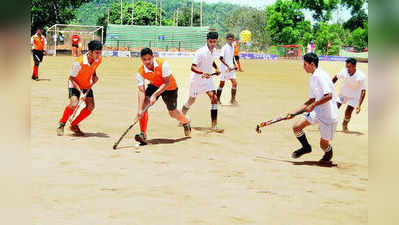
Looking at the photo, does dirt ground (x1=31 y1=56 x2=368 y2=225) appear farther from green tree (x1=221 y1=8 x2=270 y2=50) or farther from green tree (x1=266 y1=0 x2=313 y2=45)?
green tree (x1=221 y1=8 x2=270 y2=50)

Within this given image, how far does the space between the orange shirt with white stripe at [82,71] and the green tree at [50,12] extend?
52892 millimetres

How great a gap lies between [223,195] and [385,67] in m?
4.69

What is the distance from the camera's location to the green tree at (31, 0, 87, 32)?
5978cm

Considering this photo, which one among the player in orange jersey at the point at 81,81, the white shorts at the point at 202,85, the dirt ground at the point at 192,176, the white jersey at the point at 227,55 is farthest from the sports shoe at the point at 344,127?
the player in orange jersey at the point at 81,81

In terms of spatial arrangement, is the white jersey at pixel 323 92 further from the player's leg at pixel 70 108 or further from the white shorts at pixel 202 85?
the player's leg at pixel 70 108

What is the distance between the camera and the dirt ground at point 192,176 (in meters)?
4.84

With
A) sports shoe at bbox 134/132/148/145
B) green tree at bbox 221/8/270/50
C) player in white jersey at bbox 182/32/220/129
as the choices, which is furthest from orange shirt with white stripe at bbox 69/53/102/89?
green tree at bbox 221/8/270/50

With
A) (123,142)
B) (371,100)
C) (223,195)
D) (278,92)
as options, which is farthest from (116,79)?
(371,100)

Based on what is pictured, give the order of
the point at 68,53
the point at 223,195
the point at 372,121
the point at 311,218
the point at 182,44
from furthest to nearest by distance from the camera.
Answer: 1. the point at 182,44
2. the point at 68,53
3. the point at 223,195
4. the point at 311,218
5. the point at 372,121

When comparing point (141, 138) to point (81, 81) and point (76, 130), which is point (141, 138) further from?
point (81, 81)

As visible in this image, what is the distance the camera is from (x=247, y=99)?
17.2m

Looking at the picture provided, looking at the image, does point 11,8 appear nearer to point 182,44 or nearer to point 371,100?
point 371,100

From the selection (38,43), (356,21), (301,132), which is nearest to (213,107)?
(301,132)

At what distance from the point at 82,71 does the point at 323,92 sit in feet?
14.5
